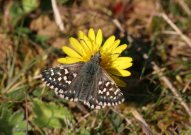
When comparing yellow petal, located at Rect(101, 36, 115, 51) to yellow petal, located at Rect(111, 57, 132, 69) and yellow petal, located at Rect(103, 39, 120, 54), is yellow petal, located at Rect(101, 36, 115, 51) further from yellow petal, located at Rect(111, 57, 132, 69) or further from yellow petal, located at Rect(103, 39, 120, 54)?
yellow petal, located at Rect(111, 57, 132, 69)

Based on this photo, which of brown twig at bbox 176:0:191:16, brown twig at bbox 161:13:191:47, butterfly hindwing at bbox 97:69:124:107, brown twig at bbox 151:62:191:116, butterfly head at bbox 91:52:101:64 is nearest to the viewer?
butterfly hindwing at bbox 97:69:124:107

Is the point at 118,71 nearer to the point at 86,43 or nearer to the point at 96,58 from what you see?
the point at 96,58

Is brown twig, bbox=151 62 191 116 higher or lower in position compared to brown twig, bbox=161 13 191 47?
lower

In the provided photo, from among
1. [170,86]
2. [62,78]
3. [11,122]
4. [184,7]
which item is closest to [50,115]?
[11,122]

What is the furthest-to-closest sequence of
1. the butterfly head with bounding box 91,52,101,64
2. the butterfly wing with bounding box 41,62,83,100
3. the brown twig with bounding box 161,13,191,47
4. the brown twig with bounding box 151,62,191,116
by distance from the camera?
the brown twig with bounding box 161,13,191,47
the brown twig with bounding box 151,62,191,116
the butterfly head with bounding box 91,52,101,64
the butterfly wing with bounding box 41,62,83,100

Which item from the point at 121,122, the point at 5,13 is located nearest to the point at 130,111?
the point at 121,122

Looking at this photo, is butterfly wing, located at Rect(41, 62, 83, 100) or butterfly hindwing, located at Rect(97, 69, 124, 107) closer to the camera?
butterfly hindwing, located at Rect(97, 69, 124, 107)

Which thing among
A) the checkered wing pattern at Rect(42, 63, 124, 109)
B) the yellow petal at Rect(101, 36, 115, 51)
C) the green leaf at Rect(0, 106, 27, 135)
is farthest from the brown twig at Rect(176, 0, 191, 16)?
the green leaf at Rect(0, 106, 27, 135)

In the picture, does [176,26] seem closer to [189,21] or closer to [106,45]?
[189,21]
